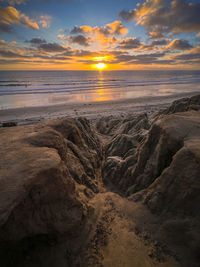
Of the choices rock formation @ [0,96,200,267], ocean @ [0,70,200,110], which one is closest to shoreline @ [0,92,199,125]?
ocean @ [0,70,200,110]

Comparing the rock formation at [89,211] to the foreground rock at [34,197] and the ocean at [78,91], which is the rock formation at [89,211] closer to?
the foreground rock at [34,197]

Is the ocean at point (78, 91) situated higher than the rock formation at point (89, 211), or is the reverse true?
the ocean at point (78, 91)

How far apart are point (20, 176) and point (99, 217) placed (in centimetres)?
228

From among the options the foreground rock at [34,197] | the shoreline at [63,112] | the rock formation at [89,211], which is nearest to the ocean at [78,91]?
the shoreline at [63,112]

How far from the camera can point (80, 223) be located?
3.36 meters

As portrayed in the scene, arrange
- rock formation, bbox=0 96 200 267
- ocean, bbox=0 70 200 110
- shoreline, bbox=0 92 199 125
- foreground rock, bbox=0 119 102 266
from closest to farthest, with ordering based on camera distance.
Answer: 1. foreground rock, bbox=0 119 102 266
2. rock formation, bbox=0 96 200 267
3. shoreline, bbox=0 92 199 125
4. ocean, bbox=0 70 200 110

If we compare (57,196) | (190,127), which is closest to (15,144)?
(57,196)

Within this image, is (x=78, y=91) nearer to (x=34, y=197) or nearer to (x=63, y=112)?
(x=63, y=112)

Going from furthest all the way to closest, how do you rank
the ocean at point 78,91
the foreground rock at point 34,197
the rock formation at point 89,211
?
1. the ocean at point 78,91
2. the rock formation at point 89,211
3. the foreground rock at point 34,197

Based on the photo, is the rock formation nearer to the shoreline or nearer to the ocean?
the shoreline

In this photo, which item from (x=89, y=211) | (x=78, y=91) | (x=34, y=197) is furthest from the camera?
(x=78, y=91)

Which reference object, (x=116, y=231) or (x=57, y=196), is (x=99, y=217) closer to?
(x=116, y=231)

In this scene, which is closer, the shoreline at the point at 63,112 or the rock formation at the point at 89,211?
the rock formation at the point at 89,211

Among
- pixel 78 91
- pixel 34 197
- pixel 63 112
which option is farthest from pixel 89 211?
pixel 78 91
